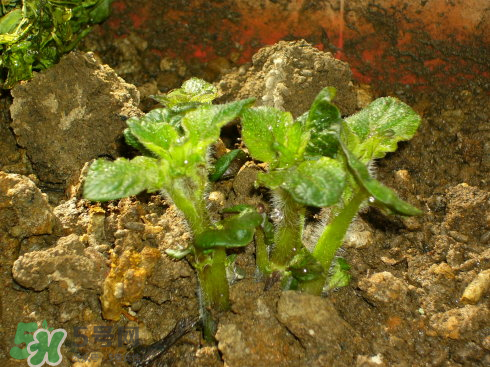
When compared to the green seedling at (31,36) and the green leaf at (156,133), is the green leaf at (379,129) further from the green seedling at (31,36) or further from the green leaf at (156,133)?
the green seedling at (31,36)

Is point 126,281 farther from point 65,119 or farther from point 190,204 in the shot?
point 65,119

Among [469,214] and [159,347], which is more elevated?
[469,214]

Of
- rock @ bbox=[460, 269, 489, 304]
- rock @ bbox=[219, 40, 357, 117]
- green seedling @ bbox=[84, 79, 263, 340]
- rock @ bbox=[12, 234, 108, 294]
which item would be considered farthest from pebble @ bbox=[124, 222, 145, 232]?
rock @ bbox=[460, 269, 489, 304]

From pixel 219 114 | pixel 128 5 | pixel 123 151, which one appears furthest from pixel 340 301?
pixel 128 5

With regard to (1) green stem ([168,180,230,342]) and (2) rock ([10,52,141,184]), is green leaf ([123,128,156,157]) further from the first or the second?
(2) rock ([10,52,141,184])

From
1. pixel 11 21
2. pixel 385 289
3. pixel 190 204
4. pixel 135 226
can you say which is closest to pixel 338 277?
pixel 385 289

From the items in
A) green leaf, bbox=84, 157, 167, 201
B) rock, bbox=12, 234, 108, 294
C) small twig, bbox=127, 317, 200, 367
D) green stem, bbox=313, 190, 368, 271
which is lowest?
small twig, bbox=127, 317, 200, 367
